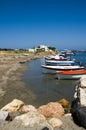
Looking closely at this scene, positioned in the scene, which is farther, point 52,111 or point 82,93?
point 52,111

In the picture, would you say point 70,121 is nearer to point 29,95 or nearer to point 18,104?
point 18,104

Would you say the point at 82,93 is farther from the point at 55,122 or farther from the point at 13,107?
the point at 13,107

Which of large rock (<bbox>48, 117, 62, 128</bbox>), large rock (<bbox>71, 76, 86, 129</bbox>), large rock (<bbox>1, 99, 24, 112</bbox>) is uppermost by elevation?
large rock (<bbox>71, 76, 86, 129</bbox>)

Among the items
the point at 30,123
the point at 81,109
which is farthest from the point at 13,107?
the point at 81,109

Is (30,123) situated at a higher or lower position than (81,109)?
lower

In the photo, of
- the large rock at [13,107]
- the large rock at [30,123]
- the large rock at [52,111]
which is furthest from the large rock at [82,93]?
the large rock at [13,107]

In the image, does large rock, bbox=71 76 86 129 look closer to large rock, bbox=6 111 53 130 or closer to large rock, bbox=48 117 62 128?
large rock, bbox=48 117 62 128

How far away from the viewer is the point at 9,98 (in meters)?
21.3

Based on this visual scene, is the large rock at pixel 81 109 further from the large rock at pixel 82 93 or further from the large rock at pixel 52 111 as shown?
the large rock at pixel 52 111

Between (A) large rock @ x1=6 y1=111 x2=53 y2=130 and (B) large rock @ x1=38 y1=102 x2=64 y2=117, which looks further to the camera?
(B) large rock @ x1=38 y1=102 x2=64 y2=117

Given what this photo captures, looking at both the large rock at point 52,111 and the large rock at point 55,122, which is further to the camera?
the large rock at point 52,111

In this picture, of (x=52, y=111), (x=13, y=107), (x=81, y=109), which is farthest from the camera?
(x=13, y=107)

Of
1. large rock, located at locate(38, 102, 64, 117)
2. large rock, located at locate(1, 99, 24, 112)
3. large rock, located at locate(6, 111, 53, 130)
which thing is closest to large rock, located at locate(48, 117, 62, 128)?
large rock, located at locate(6, 111, 53, 130)

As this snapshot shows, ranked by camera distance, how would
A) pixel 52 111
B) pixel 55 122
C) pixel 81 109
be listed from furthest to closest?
pixel 52 111 → pixel 81 109 → pixel 55 122
